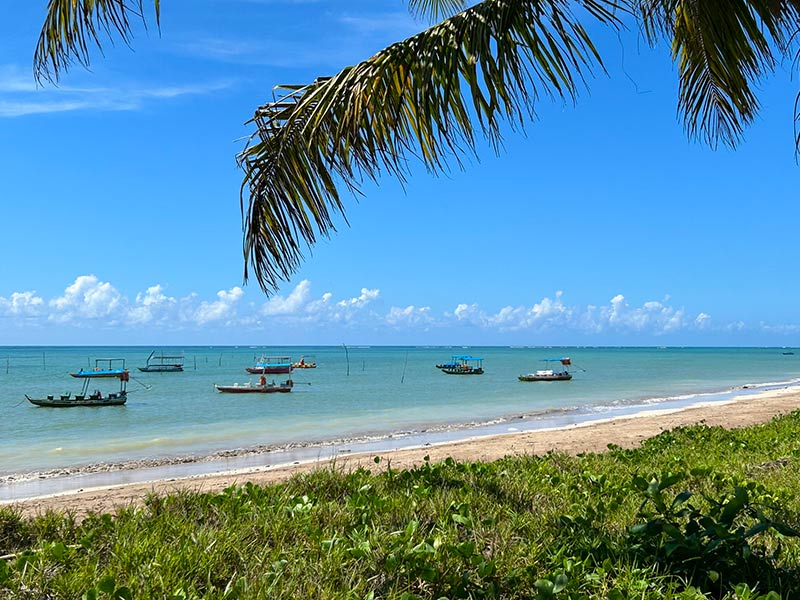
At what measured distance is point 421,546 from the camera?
3055 mm

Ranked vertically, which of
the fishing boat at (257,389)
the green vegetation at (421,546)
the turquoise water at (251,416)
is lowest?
the turquoise water at (251,416)

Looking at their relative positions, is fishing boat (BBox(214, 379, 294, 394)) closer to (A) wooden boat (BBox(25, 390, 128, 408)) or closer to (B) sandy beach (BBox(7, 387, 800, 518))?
(A) wooden boat (BBox(25, 390, 128, 408))

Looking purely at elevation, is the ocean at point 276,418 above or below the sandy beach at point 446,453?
below

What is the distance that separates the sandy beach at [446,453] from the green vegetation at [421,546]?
3.69 m

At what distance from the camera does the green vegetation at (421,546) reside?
2.78 meters

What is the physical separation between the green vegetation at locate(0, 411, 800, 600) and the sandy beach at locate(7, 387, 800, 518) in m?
3.69

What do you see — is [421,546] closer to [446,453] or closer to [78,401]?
[446,453]

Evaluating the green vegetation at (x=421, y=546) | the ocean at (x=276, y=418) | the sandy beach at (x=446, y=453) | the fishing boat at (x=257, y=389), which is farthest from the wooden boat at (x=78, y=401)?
the green vegetation at (x=421, y=546)

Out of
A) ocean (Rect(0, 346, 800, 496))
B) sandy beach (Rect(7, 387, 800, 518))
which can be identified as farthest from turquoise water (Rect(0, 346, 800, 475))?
sandy beach (Rect(7, 387, 800, 518))

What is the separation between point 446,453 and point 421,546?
10.9m

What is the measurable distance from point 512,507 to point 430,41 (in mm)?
2803

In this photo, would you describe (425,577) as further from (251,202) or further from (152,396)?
(152,396)

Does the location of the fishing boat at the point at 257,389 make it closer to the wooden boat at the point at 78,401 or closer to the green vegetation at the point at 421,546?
the wooden boat at the point at 78,401

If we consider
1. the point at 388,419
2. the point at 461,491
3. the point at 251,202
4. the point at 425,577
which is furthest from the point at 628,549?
the point at 388,419
